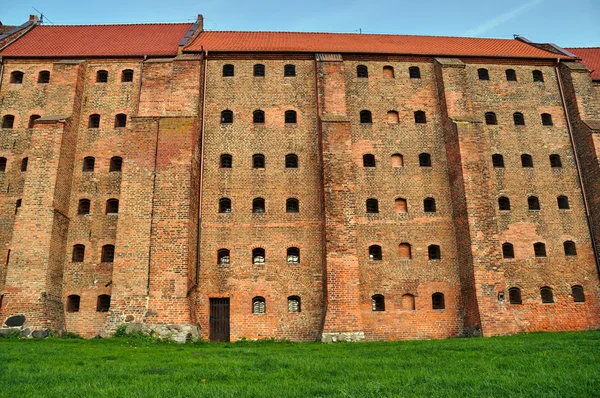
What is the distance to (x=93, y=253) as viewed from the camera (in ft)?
68.1

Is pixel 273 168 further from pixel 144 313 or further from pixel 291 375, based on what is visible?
pixel 291 375

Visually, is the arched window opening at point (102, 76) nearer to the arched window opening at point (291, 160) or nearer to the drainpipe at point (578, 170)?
the arched window opening at point (291, 160)

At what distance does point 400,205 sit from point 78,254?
14.0 metres

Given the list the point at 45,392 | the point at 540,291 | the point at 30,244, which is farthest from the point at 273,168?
the point at 45,392

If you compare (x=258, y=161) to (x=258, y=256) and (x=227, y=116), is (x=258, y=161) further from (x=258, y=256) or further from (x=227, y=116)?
(x=258, y=256)

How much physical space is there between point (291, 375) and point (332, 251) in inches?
413

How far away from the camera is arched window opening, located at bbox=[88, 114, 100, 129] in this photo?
23.1 m

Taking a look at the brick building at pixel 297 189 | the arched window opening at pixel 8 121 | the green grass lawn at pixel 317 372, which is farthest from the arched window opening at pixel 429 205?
the arched window opening at pixel 8 121

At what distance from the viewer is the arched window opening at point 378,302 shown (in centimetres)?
2059

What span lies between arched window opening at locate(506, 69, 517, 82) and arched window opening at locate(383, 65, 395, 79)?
19.3ft

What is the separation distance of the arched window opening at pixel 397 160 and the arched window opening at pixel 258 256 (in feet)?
23.6

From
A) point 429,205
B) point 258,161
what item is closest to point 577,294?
point 429,205

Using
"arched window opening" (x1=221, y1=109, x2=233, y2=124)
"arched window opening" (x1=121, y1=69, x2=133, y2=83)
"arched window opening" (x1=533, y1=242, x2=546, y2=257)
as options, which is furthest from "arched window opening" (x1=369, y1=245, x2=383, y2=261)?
"arched window opening" (x1=121, y1=69, x2=133, y2=83)

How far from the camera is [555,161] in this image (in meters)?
23.5
